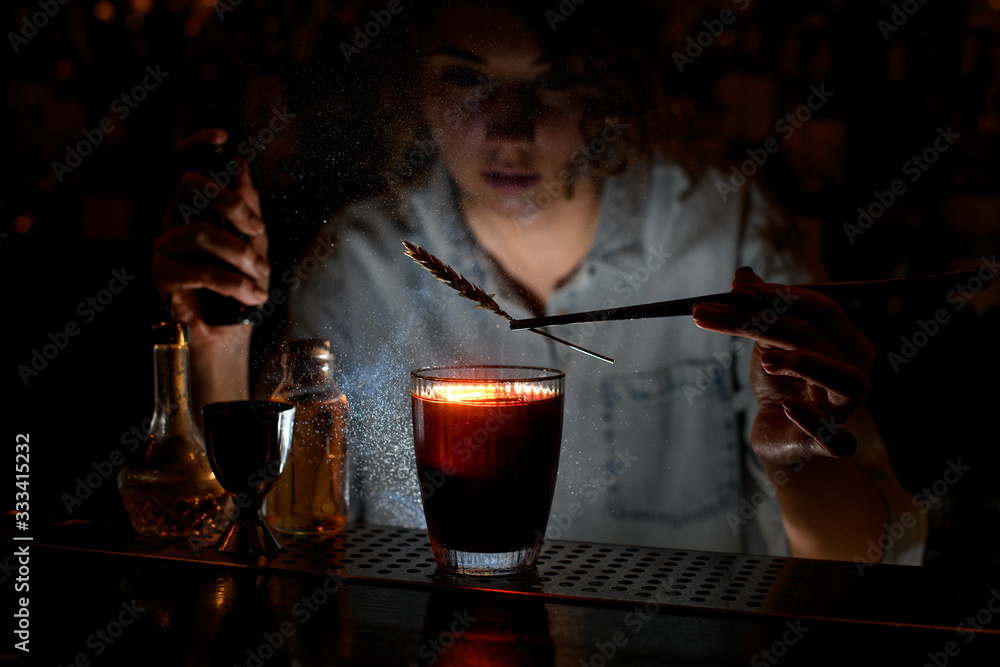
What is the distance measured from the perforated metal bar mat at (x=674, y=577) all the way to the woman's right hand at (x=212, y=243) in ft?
1.12

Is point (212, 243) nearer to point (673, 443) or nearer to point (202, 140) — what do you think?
point (202, 140)

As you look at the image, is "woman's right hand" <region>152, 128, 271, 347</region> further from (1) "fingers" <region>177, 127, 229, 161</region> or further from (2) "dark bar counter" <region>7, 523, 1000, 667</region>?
(2) "dark bar counter" <region>7, 523, 1000, 667</region>

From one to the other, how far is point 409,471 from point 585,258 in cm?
38

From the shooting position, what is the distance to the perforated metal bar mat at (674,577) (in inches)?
31.2

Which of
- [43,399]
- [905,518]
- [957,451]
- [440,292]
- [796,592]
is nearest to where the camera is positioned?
[796,592]

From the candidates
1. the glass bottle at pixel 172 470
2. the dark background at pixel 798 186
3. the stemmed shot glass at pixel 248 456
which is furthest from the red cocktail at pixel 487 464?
the dark background at pixel 798 186

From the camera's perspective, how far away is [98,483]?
120cm

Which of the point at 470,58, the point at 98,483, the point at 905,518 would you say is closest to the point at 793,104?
the point at 905,518

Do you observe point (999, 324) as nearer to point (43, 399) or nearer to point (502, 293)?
point (502, 293)

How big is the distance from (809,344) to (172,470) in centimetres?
72

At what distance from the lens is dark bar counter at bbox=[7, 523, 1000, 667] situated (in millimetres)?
697

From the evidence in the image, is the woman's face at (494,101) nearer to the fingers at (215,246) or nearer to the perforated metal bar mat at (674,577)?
the fingers at (215,246)

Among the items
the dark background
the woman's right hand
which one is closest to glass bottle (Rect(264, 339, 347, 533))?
the woman's right hand

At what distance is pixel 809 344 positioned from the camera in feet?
2.81
